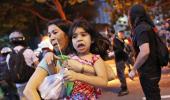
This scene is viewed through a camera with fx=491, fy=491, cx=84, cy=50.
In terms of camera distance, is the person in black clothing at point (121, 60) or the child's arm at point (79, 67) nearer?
the child's arm at point (79, 67)

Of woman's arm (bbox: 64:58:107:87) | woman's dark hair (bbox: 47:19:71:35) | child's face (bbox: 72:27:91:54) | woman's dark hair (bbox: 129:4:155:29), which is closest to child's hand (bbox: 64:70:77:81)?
woman's arm (bbox: 64:58:107:87)

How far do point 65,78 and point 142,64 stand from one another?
2945 millimetres

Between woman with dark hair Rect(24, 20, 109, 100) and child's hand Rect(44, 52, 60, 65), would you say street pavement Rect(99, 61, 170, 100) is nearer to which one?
woman with dark hair Rect(24, 20, 109, 100)

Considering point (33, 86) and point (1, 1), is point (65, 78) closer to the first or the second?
point (33, 86)

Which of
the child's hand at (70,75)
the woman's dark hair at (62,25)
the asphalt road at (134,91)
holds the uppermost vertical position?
the woman's dark hair at (62,25)

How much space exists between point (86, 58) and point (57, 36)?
285 mm

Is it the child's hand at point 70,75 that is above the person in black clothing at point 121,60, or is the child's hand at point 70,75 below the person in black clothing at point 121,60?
above

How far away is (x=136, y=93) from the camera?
12.0 meters

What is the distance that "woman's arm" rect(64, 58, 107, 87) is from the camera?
3.58 metres

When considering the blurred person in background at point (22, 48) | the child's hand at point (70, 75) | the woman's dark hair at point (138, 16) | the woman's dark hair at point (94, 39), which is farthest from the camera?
the blurred person in background at point (22, 48)

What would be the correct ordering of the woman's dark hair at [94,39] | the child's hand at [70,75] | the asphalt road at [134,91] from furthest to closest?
the asphalt road at [134,91] → the woman's dark hair at [94,39] → the child's hand at [70,75]

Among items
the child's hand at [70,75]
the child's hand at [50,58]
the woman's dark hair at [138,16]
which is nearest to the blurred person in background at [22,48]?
the woman's dark hair at [138,16]

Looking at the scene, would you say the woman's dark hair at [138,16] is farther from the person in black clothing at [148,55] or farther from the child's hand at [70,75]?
the child's hand at [70,75]

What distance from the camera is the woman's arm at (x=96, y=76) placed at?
11.7ft
